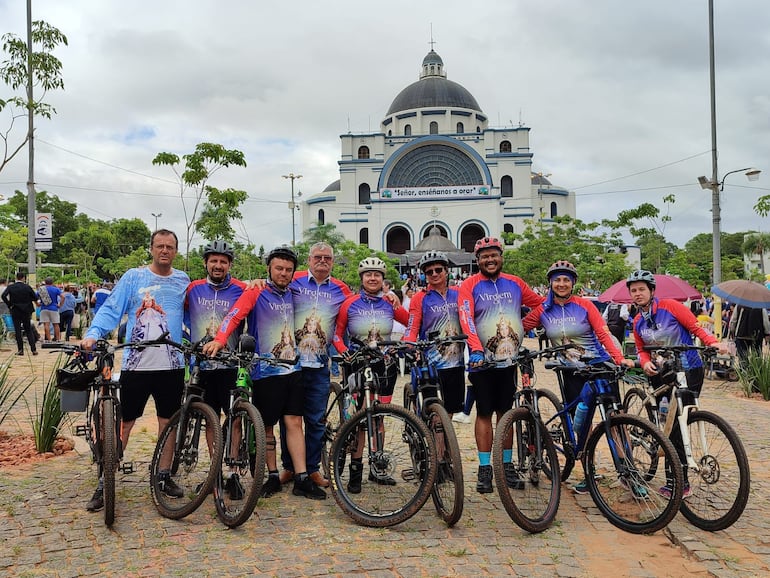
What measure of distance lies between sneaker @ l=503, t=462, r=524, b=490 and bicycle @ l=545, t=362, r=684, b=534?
18.6 inches

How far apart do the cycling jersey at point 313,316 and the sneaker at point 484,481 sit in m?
1.48

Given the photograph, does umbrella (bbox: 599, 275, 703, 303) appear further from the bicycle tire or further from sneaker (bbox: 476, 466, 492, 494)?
the bicycle tire

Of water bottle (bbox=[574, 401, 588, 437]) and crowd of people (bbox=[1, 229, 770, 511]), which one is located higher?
crowd of people (bbox=[1, 229, 770, 511])

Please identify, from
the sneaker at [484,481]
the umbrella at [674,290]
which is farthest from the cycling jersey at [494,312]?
the umbrella at [674,290]

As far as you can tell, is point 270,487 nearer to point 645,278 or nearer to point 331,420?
point 331,420

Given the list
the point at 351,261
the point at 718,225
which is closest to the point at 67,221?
the point at 351,261

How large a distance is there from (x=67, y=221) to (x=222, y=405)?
67.1 metres

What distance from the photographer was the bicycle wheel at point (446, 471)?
13.8ft

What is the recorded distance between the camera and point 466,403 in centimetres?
534

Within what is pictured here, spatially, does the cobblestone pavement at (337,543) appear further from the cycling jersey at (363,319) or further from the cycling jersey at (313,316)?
the cycling jersey at (363,319)

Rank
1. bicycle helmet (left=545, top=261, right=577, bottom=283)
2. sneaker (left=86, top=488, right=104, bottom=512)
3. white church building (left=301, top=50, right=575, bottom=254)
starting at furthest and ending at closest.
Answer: white church building (left=301, top=50, right=575, bottom=254)
bicycle helmet (left=545, top=261, right=577, bottom=283)
sneaker (left=86, top=488, right=104, bottom=512)

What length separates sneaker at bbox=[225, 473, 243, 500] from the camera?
4406mm

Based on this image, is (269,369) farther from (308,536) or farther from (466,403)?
(466,403)

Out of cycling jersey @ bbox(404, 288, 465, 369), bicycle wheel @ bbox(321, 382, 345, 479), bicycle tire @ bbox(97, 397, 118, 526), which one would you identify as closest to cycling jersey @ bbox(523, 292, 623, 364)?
cycling jersey @ bbox(404, 288, 465, 369)
